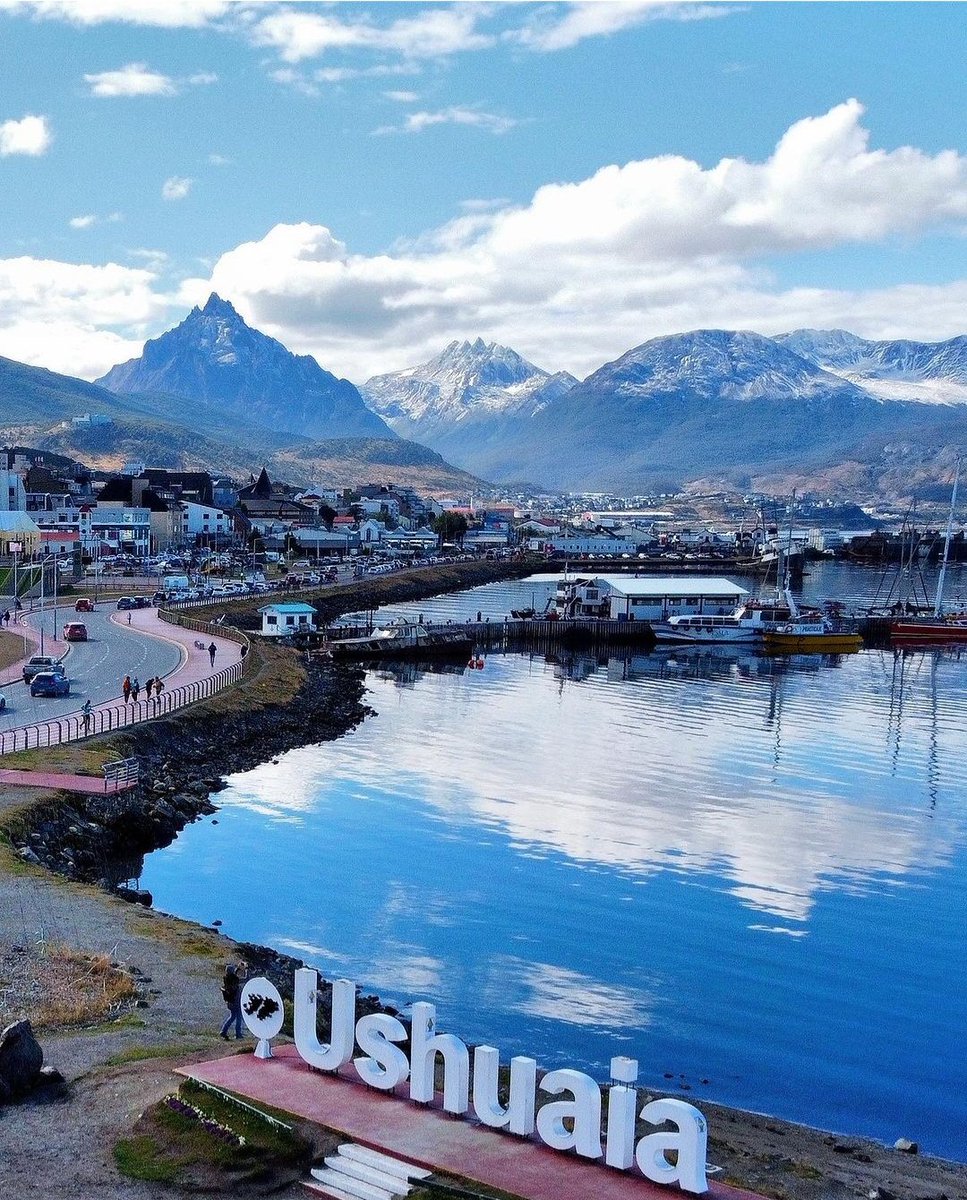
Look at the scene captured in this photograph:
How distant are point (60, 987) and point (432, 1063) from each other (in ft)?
33.3

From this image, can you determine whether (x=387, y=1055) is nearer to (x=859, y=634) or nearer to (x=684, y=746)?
(x=684, y=746)

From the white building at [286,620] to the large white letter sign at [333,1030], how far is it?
85949mm

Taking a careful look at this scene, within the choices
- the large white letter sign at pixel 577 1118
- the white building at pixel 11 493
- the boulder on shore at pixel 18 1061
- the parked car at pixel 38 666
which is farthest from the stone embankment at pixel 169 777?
the white building at pixel 11 493

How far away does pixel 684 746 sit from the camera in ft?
238

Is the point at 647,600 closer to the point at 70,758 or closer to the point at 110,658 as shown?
the point at 110,658

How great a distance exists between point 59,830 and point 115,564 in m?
118

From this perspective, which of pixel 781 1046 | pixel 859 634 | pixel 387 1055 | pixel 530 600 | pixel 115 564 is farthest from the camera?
pixel 530 600

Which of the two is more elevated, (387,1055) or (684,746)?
(387,1055)

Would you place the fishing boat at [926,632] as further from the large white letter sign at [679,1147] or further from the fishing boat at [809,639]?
the large white letter sign at [679,1147]

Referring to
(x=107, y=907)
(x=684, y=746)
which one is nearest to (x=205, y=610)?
(x=684, y=746)

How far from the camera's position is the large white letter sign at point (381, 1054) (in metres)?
21.9

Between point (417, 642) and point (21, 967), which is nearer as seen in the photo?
point (21, 967)

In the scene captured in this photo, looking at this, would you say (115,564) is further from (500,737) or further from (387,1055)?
(387,1055)

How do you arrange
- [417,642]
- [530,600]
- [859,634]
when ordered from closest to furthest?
[417,642], [859,634], [530,600]
